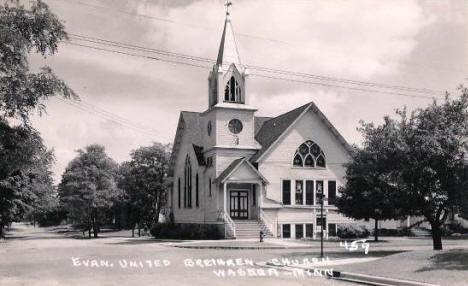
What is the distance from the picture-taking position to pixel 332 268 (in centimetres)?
2062

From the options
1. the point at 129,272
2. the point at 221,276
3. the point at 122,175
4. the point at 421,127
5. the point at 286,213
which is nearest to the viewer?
the point at 221,276

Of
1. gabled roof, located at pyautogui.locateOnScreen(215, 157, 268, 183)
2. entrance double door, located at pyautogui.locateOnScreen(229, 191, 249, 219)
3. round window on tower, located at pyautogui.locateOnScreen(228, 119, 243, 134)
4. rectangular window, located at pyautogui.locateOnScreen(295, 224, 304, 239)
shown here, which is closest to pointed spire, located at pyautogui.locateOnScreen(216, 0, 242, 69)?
round window on tower, located at pyautogui.locateOnScreen(228, 119, 243, 134)

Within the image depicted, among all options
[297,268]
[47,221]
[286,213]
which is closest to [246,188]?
[286,213]

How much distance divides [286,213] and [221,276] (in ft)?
91.2

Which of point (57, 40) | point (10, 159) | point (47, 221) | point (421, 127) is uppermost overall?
point (57, 40)

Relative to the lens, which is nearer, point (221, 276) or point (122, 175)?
point (221, 276)

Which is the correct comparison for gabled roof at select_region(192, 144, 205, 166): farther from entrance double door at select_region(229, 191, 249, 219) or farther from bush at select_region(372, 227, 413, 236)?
bush at select_region(372, 227, 413, 236)

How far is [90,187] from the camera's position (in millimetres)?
59219

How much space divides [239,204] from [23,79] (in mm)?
28770

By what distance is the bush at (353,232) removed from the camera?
4531cm

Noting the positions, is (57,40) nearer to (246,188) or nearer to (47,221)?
(246,188)

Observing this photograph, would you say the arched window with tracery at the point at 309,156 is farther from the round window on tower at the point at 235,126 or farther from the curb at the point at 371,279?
the curb at the point at 371,279

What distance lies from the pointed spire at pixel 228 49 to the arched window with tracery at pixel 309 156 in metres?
8.45

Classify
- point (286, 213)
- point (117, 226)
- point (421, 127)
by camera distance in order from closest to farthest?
point (421, 127) → point (286, 213) → point (117, 226)
